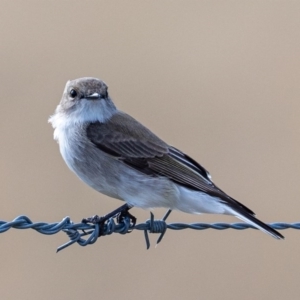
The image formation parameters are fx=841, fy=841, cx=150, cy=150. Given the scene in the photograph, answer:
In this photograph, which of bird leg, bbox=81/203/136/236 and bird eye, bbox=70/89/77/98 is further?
bird eye, bbox=70/89/77/98

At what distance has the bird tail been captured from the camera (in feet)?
17.1

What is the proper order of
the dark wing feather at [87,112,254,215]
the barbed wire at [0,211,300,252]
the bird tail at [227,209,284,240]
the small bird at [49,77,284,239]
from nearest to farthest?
the barbed wire at [0,211,300,252] → the bird tail at [227,209,284,240] → the small bird at [49,77,284,239] → the dark wing feather at [87,112,254,215]

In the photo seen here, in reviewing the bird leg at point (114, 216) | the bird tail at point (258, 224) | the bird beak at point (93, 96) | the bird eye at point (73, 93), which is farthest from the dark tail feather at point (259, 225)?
the bird eye at point (73, 93)

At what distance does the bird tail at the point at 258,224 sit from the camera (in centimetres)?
523

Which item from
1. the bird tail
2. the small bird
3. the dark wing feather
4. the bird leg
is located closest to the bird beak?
the small bird

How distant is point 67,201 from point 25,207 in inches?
16.4

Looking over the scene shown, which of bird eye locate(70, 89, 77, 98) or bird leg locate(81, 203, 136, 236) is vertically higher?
bird eye locate(70, 89, 77, 98)

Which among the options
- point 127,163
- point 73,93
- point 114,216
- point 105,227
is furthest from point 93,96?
point 105,227

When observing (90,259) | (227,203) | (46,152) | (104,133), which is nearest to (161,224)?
(227,203)

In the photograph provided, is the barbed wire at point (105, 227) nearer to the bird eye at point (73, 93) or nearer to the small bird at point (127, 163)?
the small bird at point (127, 163)

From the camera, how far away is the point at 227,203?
5.61 metres

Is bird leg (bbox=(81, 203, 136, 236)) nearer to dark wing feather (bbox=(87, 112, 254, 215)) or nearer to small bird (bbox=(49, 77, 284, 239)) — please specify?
small bird (bbox=(49, 77, 284, 239))

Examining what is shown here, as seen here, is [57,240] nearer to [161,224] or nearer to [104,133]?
[104,133]

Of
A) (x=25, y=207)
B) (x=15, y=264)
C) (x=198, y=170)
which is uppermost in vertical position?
(x=198, y=170)
